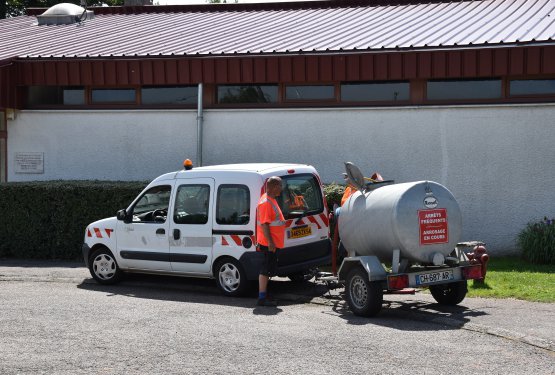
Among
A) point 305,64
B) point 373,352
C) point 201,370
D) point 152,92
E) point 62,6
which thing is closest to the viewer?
point 201,370

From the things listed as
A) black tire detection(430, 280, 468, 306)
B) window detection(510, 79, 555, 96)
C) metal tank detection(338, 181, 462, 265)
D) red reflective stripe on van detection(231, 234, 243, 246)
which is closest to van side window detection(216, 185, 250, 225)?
red reflective stripe on van detection(231, 234, 243, 246)

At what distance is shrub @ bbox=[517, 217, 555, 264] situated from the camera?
1325 cm

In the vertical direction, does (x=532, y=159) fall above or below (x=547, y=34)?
below

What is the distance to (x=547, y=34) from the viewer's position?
14.5m

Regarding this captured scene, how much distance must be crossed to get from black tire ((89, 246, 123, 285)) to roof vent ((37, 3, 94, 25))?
11.6 metres

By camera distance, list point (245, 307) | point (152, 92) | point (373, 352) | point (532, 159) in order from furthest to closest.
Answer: point (152, 92) → point (532, 159) → point (245, 307) → point (373, 352)

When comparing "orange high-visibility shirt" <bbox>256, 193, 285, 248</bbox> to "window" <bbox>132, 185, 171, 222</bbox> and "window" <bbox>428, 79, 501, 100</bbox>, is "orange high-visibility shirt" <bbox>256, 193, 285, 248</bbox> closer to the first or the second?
"window" <bbox>132, 185, 171, 222</bbox>

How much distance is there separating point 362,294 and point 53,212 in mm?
7836

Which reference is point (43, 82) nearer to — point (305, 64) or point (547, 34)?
point (305, 64)

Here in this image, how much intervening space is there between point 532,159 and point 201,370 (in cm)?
913

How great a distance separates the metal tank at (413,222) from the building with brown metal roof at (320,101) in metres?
5.03

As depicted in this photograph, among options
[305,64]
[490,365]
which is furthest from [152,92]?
[490,365]

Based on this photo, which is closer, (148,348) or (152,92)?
(148,348)

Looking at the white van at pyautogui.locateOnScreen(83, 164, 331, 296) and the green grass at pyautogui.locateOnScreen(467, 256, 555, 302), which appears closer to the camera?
the green grass at pyautogui.locateOnScreen(467, 256, 555, 302)
